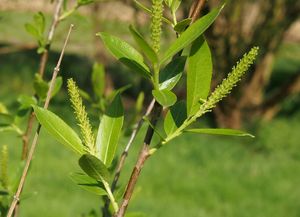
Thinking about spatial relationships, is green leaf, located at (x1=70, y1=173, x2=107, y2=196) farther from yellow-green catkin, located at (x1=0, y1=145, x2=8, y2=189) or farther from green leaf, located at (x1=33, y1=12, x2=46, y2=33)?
green leaf, located at (x1=33, y1=12, x2=46, y2=33)

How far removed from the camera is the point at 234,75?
0.75 meters

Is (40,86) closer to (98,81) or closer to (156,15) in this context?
(98,81)

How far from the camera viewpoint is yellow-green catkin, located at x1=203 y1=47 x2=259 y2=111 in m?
0.73

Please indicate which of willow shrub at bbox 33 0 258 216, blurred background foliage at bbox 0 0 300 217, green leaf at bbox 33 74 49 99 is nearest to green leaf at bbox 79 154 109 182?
willow shrub at bbox 33 0 258 216

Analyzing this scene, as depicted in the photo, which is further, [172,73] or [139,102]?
[139,102]

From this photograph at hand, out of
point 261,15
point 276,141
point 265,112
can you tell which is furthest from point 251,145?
point 261,15

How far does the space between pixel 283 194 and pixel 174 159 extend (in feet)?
3.89

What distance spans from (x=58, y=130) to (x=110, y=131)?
0.08 m

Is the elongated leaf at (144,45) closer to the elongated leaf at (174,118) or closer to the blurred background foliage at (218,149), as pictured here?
the elongated leaf at (174,118)

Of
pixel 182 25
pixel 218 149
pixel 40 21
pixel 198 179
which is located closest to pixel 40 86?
pixel 40 21

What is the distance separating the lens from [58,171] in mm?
5824

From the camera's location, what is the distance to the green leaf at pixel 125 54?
83 centimetres

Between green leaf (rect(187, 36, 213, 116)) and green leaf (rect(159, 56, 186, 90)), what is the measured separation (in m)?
0.02

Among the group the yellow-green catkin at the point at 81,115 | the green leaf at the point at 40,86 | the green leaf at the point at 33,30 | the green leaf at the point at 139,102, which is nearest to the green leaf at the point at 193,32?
the yellow-green catkin at the point at 81,115
